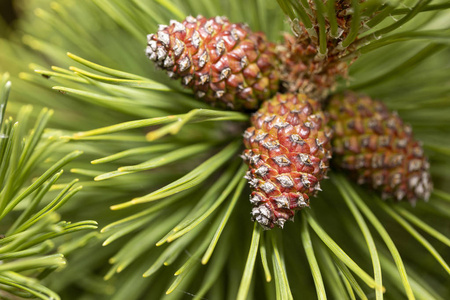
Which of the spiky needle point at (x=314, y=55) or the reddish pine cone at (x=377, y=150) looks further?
the reddish pine cone at (x=377, y=150)

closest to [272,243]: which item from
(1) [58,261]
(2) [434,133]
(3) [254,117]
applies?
(3) [254,117]

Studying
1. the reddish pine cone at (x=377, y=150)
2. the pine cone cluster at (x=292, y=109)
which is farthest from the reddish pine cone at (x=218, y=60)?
the reddish pine cone at (x=377, y=150)

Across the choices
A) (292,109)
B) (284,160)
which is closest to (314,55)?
(292,109)

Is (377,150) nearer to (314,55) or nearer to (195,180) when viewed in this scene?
(314,55)

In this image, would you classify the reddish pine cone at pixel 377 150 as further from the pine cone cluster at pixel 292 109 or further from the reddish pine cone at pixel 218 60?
the reddish pine cone at pixel 218 60

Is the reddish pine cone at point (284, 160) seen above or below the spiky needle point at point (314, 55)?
below

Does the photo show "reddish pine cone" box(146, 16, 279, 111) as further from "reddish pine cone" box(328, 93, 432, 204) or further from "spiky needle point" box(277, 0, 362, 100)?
"reddish pine cone" box(328, 93, 432, 204)

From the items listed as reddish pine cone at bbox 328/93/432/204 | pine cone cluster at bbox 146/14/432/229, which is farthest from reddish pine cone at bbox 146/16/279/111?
reddish pine cone at bbox 328/93/432/204
